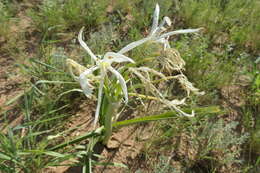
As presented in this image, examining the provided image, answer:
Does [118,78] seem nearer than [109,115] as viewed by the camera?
Yes

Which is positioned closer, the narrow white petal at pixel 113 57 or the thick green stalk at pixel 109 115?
the narrow white petal at pixel 113 57

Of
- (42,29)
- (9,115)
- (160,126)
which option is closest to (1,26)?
(42,29)

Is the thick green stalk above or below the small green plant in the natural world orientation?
below

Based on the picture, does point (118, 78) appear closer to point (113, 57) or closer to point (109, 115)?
point (113, 57)

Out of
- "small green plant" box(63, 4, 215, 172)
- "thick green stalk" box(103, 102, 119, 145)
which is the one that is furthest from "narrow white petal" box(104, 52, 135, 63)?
"thick green stalk" box(103, 102, 119, 145)

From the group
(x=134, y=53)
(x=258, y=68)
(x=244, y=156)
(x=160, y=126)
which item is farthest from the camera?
(x=258, y=68)

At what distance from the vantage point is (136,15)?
2162mm

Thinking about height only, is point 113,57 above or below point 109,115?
above

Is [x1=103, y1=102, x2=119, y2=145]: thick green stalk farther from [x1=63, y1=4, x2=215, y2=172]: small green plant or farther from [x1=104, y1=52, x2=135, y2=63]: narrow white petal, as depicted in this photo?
[x1=104, y1=52, x2=135, y2=63]: narrow white petal

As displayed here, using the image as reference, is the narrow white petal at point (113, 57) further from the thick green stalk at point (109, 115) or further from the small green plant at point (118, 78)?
the thick green stalk at point (109, 115)

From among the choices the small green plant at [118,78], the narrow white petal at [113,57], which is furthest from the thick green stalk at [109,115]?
the narrow white petal at [113,57]

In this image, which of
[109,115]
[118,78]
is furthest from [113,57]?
[109,115]

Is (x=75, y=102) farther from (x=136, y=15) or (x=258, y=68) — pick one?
(x=258, y=68)

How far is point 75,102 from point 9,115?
19.0 inches
